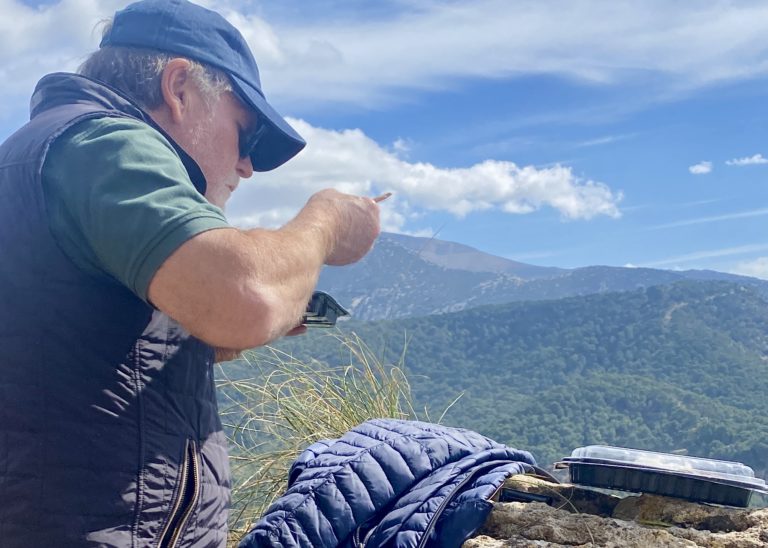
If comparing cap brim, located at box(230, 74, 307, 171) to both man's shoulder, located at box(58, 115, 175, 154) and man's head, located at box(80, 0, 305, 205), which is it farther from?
man's shoulder, located at box(58, 115, 175, 154)

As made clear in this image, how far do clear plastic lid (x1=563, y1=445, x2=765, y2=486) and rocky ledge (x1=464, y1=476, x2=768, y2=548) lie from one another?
9cm

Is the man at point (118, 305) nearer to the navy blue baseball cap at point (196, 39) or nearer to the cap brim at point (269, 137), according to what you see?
the navy blue baseball cap at point (196, 39)

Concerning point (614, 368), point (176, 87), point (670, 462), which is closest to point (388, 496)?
point (670, 462)

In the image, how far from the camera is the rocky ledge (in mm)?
1724

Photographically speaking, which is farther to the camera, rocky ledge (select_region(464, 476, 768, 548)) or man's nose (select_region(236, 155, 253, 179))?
man's nose (select_region(236, 155, 253, 179))

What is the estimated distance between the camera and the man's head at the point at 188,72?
185 centimetres

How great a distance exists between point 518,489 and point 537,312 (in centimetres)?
13738

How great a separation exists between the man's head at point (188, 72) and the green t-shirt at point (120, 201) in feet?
1.06

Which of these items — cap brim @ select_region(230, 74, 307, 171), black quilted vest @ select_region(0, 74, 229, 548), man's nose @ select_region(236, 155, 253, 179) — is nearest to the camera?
black quilted vest @ select_region(0, 74, 229, 548)

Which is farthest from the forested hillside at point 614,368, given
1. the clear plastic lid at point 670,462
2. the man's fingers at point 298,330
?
the clear plastic lid at point 670,462

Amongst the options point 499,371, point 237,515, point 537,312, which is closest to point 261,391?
point 237,515

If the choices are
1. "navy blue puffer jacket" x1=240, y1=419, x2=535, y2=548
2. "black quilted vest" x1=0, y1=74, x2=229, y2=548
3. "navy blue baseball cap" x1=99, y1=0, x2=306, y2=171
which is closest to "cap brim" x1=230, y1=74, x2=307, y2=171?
"navy blue baseball cap" x1=99, y1=0, x2=306, y2=171

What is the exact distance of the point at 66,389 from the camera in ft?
5.06

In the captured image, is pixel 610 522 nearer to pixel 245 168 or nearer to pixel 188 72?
pixel 245 168
